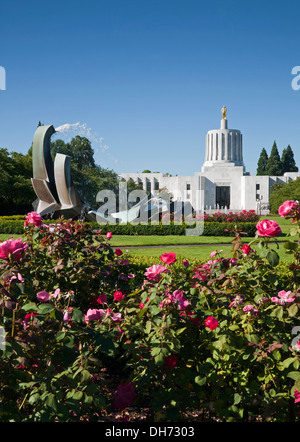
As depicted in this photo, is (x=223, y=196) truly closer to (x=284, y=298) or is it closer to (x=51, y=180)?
(x=51, y=180)

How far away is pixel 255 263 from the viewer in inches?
114

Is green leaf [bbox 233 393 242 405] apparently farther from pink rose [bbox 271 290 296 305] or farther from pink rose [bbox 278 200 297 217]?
pink rose [bbox 278 200 297 217]

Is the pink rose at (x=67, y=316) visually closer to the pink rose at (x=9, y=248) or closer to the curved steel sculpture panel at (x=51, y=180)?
the pink rose at (x=9, y=248)

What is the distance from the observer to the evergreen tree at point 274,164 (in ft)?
244

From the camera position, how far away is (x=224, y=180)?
6575 centimetres

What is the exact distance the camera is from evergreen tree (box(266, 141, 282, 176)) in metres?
74.5

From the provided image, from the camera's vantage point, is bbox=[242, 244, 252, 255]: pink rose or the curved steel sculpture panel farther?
the curved steel sculpture panel

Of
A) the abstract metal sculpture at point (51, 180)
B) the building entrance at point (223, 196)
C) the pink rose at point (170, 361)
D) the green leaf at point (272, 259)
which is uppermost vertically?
the building entrance at point (223, 196)

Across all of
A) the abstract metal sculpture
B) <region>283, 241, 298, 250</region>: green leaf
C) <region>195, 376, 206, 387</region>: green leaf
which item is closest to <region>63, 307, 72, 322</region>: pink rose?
<region>195, 376, 206, 387</region>: green leaf

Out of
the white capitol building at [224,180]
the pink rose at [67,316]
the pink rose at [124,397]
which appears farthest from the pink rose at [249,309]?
the white capitol building at [224,180]

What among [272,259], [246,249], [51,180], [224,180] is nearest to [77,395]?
[272,259]

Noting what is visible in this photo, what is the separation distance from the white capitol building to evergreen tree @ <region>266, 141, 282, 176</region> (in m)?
7.83

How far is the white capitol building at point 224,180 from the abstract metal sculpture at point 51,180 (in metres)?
47.6
